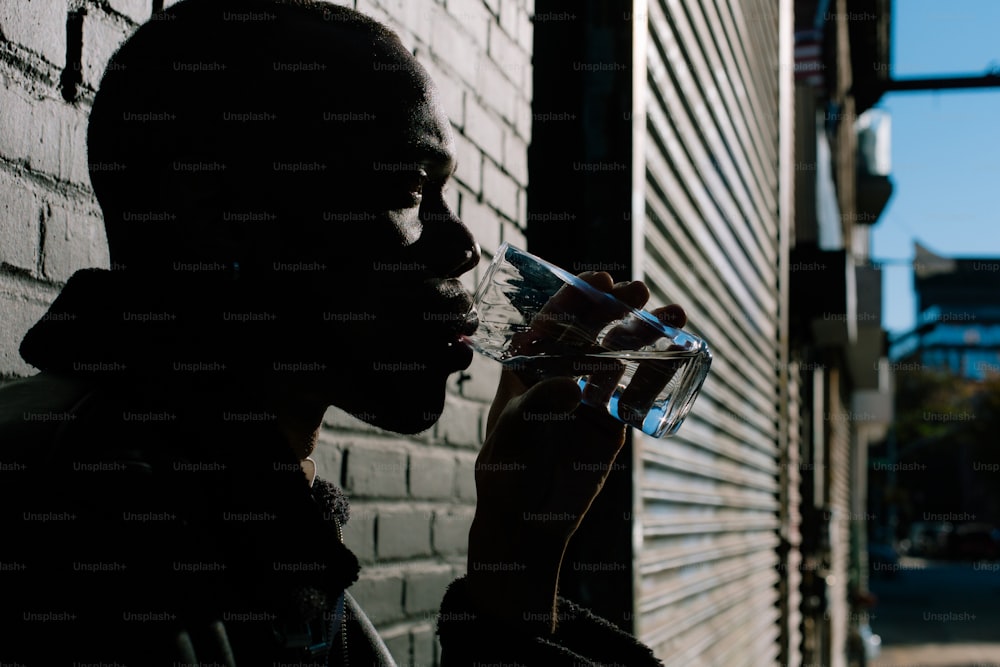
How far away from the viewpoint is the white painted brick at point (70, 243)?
1.42 metres

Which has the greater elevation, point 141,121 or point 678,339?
point 141,121

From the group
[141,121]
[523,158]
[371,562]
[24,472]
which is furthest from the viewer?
[523,158]

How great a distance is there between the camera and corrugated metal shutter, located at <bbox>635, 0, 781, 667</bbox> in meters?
3.59

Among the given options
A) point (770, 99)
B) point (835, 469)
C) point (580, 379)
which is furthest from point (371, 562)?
point (835, 469)

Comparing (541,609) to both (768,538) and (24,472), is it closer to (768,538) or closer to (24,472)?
(24,472)

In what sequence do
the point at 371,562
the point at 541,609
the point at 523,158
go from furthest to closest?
1. the point at 523,158
2. the point at 371,562
3. the point at 541,609

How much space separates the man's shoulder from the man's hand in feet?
2.37

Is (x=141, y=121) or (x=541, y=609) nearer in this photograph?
(x=141, y=121)

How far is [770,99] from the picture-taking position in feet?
21.7

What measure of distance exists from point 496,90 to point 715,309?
211 centimetres

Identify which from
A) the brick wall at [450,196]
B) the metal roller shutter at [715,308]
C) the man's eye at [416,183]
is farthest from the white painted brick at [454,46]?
the man's eye at [416,183]

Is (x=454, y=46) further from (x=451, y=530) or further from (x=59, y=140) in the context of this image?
(x=59, y=140)

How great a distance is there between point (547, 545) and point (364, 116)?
29.5 inches

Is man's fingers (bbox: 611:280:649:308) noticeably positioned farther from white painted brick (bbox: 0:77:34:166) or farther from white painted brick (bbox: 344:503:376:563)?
white painted brick (bbox: 0:77:34:166)
